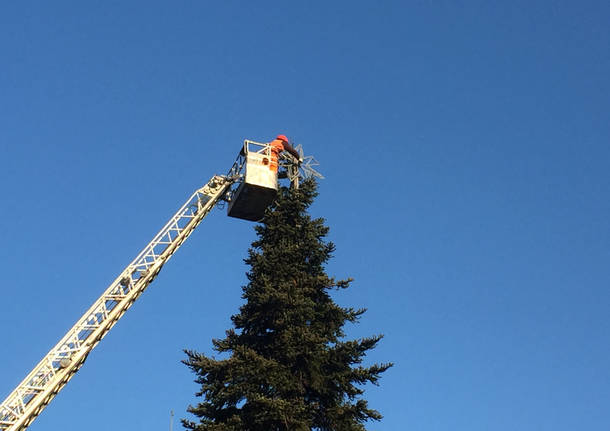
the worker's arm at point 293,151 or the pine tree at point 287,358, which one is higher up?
the worker's arm at point 293,151

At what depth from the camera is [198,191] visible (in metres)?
49.6

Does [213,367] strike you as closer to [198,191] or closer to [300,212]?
[300,212]

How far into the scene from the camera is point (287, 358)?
117ft

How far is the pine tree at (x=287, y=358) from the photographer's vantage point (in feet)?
112

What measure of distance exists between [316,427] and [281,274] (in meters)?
7.64

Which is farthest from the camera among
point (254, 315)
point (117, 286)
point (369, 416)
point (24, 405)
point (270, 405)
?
point (117, 286)

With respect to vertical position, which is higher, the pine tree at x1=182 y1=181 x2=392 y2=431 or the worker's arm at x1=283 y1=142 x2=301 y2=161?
the worker's arm at x1=283 y1=142 x2=301 y2=161

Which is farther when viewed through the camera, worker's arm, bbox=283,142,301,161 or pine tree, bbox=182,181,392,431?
worker's arm, bbox=283,142,301,161

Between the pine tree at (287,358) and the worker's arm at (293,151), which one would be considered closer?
the pine tree at (287,358)

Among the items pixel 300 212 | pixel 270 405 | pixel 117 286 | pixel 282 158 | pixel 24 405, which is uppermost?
pixel 282 158

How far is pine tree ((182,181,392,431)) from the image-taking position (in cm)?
3425

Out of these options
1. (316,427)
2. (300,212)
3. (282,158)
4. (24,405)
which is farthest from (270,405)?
(282,158)

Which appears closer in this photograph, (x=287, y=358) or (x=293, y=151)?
(x=287, y=358)

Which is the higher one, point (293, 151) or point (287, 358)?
point (293, 151)
